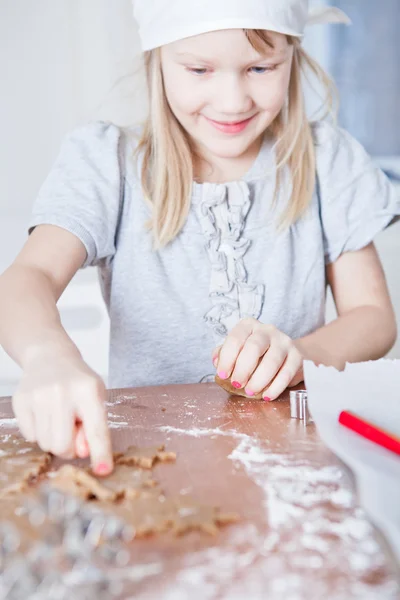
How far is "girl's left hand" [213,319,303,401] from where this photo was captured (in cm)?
80

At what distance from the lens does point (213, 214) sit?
1.13m

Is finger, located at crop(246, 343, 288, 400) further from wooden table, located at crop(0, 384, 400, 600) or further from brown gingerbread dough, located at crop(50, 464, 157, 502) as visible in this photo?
brown gingerbread dough, located at crop(50, 464, 157, 502)

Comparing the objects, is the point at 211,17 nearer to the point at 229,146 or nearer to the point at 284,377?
the point at 229,146

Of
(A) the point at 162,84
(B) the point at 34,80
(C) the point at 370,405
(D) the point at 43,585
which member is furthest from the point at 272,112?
(B) the point at 34,80

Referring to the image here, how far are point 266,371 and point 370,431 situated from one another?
18 centimetres

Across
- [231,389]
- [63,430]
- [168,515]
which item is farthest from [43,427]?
[231,389]

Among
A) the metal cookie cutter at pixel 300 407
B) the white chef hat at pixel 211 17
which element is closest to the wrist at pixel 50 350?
the metal cookie cutter at pixel 300 407

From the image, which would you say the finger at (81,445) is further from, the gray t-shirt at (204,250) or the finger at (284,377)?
the gray t-shirt at (204,250)

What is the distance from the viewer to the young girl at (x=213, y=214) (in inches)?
38.4

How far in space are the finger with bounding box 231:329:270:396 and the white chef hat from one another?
1.31 feet

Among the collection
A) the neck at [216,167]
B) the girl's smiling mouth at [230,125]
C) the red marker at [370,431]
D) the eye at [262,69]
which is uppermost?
the eye at [262,69]

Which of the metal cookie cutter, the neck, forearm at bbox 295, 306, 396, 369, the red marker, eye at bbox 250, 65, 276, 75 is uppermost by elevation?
eye at bbox 250, 65, 276, 75

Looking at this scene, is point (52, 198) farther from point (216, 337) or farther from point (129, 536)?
point (129, 536)

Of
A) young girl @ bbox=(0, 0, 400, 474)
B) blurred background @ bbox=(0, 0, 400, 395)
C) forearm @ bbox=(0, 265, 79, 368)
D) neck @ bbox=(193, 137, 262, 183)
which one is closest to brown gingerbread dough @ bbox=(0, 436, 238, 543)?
forearm @ bbox=(0, 265, 79, 368)
